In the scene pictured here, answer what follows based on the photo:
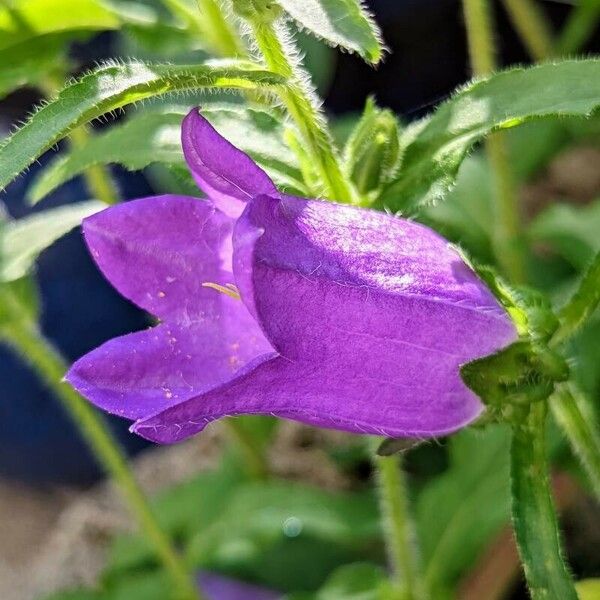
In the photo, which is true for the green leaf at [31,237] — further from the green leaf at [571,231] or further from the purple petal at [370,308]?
the green leaf at [571,231]

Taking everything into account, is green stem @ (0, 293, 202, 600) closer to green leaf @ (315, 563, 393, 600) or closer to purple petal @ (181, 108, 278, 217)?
green leaf @ (315, 563, 393, 600)

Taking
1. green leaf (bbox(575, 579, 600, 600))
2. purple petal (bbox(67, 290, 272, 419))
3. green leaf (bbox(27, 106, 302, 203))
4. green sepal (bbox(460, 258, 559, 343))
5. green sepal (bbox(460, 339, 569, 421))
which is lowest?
green leaf (bbox(575, 579, 600, 600))

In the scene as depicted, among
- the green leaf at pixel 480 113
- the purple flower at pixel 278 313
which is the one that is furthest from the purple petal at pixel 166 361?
the green leaf at pixel 480 113

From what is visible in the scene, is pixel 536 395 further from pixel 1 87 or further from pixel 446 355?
pixel 1 87

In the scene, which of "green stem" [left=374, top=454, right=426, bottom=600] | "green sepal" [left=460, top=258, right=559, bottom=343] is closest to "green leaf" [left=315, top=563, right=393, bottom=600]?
"green stem" [left=374, top=454, right=426, bottom=600]

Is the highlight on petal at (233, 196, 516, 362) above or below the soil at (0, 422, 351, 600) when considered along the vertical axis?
above

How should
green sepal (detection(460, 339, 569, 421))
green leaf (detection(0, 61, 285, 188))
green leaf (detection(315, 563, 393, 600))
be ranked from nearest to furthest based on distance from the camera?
1. green leaf (detection(0, 61, 285, 188))
2. green sepal (detection(460, 339, 569, 421))
3. green leaf (detection(315, 563, 393, 600))

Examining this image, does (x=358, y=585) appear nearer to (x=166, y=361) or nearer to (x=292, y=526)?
(x=292, y=526)
